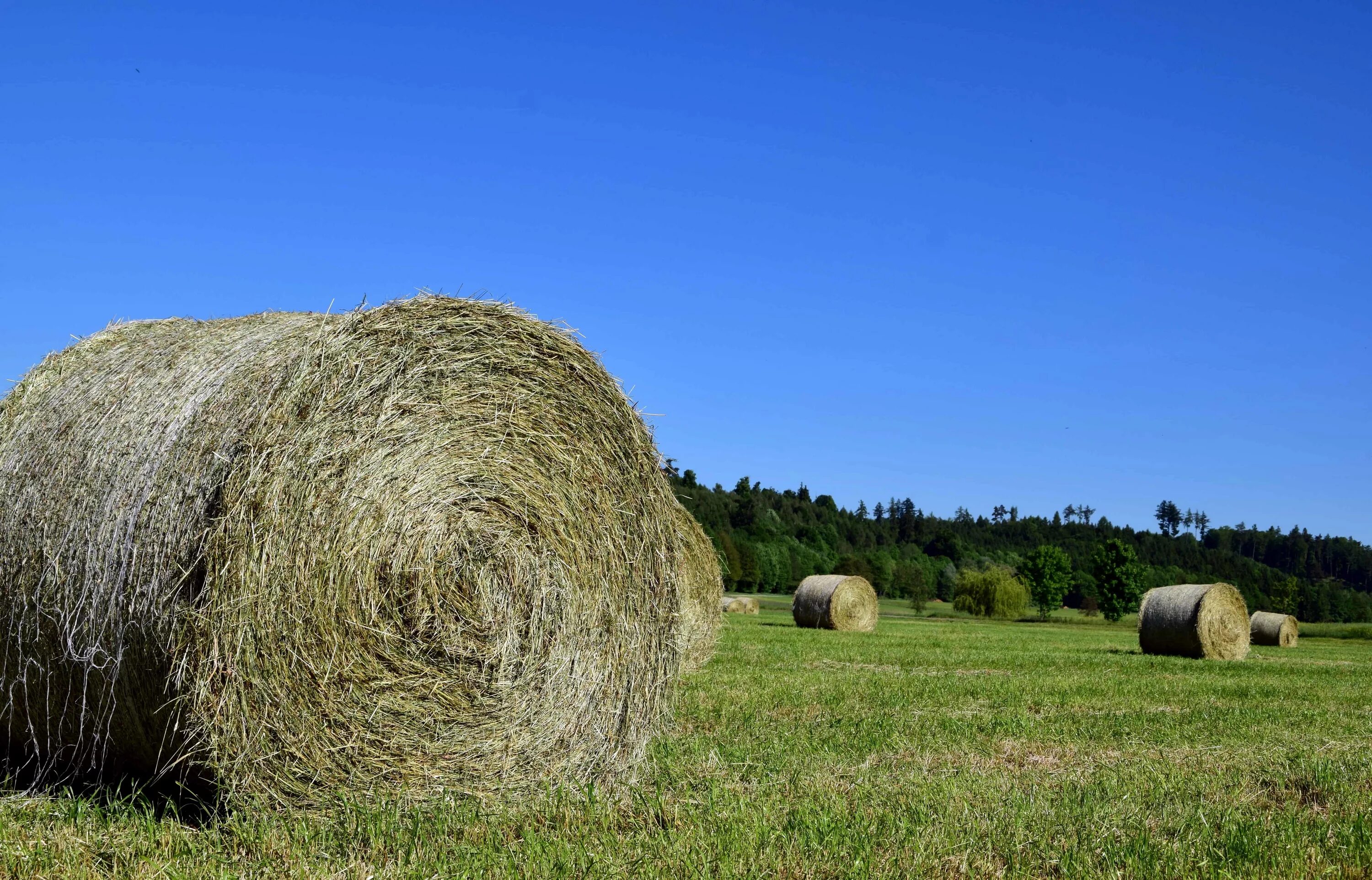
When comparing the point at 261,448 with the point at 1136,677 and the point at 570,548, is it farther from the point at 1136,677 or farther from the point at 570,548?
the point at 1136,677

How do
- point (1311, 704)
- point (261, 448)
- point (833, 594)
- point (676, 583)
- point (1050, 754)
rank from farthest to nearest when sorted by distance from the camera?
point (833, 594), point (1311, 704), point (1050, 754), point (676, 583), point (261, 448)

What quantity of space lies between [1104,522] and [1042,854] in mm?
148095

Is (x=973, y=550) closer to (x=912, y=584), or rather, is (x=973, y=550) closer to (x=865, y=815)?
(x=912, y=584)

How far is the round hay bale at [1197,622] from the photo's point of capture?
68.2 feet

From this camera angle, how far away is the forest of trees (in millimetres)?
75312

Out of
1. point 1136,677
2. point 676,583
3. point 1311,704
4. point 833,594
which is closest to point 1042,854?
point 676,583

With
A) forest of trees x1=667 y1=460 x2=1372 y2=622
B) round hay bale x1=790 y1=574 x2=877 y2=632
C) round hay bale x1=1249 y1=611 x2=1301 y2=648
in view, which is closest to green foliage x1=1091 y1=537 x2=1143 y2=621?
forest of trees x1=667 y1=460 x2=1372 y2=622

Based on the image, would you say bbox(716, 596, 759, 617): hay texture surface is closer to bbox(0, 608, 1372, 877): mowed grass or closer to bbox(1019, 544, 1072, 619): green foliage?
bbox(0, 608, 1372, 877): mowed grass

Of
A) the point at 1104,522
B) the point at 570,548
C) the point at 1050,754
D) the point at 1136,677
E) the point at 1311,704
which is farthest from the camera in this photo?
the point at 1104,522

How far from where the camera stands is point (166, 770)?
5.18m

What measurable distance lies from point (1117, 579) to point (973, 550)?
56257 millimetres

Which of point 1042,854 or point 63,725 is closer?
point 1042,854

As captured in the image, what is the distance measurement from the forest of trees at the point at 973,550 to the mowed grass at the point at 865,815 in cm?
3291

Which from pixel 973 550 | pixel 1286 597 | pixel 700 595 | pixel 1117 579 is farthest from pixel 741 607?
pixel 973 550
